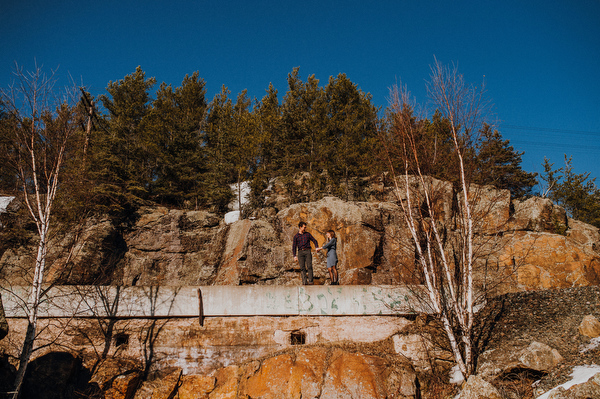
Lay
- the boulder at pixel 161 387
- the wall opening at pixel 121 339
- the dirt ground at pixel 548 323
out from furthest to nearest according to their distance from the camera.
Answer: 1. the wall opening at pixel 121 339
2. the boulder at pixel 161 387
3. the dirt ground at pixel 548 323

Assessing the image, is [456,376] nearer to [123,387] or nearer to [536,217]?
[123,387]

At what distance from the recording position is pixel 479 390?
5.15m

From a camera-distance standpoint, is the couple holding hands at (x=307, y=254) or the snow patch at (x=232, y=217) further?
the snow patch at (x=232, y=217)

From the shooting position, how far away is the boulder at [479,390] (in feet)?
16.6

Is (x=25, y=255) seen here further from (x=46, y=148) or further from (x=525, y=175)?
Answer: (x=525, y=175)

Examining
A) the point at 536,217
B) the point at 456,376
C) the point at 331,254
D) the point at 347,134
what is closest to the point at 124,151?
the point at 347,134

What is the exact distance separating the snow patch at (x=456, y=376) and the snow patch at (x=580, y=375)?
4.99ft

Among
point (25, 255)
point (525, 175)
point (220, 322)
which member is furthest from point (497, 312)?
point (525, 175)

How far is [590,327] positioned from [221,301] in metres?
6.94

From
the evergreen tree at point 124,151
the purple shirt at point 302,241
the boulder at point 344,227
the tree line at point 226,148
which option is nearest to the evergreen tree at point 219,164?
the tree line at point 226,148

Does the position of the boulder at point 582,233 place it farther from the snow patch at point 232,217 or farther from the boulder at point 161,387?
the boulder at point 161,387

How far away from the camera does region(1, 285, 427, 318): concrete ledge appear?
6824mm

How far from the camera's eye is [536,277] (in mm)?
11953

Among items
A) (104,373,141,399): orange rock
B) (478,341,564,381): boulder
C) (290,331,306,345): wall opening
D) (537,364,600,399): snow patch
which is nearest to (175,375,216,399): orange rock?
(104,373,141,399): orange rock
